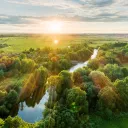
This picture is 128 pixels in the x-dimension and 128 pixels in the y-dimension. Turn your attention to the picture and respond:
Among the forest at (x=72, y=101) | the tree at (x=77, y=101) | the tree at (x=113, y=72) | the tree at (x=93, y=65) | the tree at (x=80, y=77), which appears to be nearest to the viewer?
the forest at (x=72, y=101)

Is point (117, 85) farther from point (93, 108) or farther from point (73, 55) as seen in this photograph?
point (73, 55)

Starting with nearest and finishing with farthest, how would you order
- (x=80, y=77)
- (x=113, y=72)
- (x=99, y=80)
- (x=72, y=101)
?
(x=72, y=101), (x=99, y=80), (x=80, y=77), (x=113, y=72)

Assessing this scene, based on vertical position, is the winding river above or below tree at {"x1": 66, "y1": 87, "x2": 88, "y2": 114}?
below

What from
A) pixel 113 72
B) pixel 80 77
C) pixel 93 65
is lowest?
pixel 93 65

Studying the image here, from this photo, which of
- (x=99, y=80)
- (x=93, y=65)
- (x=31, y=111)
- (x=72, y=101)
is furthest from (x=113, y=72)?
(x=31, y=111)

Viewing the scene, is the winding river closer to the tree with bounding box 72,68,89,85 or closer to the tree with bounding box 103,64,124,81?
the tree with bounding box 72,68,89,85

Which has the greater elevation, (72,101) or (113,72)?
(113,72)

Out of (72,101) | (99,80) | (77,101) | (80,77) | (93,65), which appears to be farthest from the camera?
(93,65)

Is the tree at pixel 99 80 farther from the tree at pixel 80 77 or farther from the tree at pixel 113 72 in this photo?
the tree at pixel 113 72

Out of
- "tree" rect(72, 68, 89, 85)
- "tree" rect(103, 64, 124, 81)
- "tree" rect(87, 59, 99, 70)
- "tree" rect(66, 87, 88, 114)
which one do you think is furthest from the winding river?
"tree" rect(87, 59, 99, 70)

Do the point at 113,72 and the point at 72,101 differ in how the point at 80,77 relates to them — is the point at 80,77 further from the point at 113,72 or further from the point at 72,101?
the point at 113,72

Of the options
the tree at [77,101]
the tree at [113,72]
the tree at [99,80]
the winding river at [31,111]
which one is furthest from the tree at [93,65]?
the tree at [77,101]
